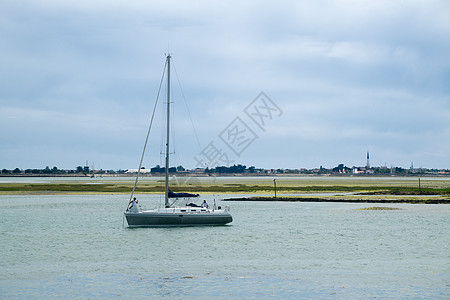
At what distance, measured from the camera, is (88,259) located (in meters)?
36.8

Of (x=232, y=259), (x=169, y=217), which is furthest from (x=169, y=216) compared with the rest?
(x=232, y=259)

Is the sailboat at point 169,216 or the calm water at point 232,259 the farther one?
the sailboat at point 169,216

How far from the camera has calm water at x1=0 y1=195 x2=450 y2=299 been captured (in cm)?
2723

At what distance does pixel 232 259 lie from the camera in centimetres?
3669

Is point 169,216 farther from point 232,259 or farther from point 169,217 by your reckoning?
point 232,259

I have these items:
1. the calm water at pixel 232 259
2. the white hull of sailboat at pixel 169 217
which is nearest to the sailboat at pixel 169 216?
the white hull of sailboat at pixel 169 217

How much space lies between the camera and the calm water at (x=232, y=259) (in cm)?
2723

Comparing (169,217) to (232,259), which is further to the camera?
(169,217)

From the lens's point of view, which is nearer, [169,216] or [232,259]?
[232,259]

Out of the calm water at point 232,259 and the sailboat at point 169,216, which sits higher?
the sailboat at point 169,216

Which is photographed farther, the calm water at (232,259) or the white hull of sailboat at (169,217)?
the white hull of sailboat at (169,217)

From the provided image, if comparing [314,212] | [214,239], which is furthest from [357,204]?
[214,239]

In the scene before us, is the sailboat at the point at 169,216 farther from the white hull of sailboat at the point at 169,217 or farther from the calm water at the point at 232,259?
the calm water at the point at 232,259

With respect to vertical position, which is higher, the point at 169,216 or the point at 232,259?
the point at 169,216
